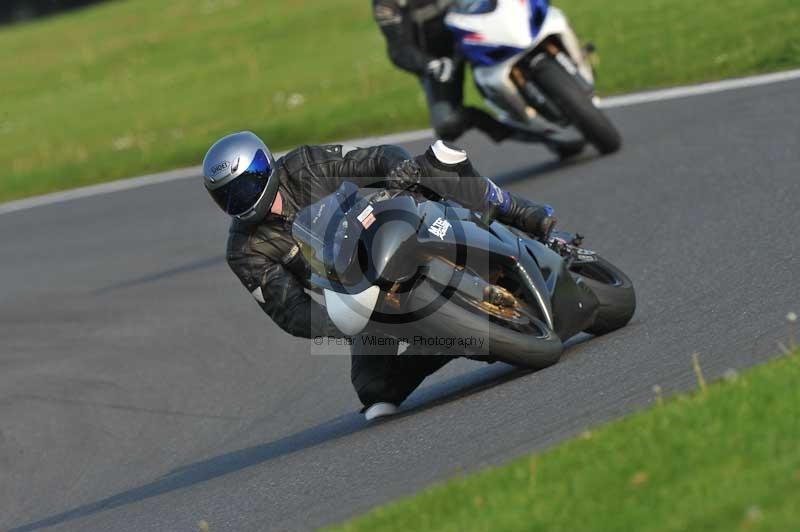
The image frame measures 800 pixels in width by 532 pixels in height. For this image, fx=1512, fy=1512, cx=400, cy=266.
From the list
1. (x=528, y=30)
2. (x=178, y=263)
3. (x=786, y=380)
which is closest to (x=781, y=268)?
Answer: (x=786, y=380)

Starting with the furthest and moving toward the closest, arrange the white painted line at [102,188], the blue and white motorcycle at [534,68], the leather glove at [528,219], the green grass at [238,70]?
1. the white painted line at [102,188]
2. the green grass at [238,70]
3. the blue and white motorcycle at [534,68]
4. the leather glove at [528,219]

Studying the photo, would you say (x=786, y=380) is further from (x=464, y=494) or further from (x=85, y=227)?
(x=85, y=227)

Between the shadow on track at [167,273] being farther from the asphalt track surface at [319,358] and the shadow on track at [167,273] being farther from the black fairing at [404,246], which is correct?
the black fairing at [404,246]

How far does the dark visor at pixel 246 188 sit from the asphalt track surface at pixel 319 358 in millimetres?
1135

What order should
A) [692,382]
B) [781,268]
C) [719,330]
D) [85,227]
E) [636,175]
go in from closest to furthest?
[692,382] < [719,330] < [781,268] < [636,175] < [85,227]

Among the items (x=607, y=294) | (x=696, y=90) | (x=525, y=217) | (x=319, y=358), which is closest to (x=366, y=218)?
(x=525, y=217)

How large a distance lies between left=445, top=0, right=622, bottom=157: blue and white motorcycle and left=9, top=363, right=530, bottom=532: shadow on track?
13.4 feet

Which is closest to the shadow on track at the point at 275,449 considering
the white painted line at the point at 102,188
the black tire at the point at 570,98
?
the black tire at the point at 570,98

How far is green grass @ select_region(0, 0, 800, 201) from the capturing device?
1596cm

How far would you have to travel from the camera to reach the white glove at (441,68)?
1186 cm

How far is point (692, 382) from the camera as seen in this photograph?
5418 mm

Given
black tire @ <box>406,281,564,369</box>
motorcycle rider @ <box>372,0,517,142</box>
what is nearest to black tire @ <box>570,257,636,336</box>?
black tire @ <box>406,281,564,369</box>

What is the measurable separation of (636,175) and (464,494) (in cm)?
660

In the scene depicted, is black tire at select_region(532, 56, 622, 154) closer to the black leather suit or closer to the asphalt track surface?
the asphalt track surface
